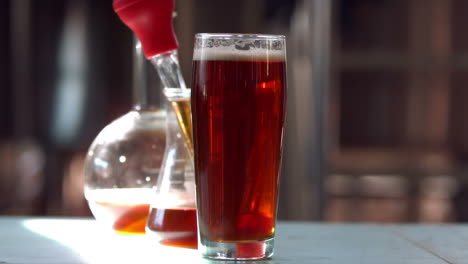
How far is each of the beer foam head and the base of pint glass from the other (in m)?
0.15

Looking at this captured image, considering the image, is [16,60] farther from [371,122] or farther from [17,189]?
[371,122]

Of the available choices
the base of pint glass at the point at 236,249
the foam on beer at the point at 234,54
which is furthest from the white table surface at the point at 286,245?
the foam on beer at the point at 234,54

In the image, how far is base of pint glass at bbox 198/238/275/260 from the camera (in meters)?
0.67

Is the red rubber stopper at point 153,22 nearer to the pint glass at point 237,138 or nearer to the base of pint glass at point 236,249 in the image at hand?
the pint glass at point 237,138

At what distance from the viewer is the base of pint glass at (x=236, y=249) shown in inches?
26.5

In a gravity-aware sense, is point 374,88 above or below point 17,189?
above

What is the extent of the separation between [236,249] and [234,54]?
0.15 metres

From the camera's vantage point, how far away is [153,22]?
75 cm

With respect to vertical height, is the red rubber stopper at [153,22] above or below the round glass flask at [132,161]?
above

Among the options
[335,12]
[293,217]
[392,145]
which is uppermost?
[335,12]

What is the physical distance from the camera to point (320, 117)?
2.39 meters

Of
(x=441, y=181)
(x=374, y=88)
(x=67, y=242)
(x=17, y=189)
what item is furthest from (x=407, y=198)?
(x=67, y=242)

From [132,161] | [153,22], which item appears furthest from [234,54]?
[132,161]

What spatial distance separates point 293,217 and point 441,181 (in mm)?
479
